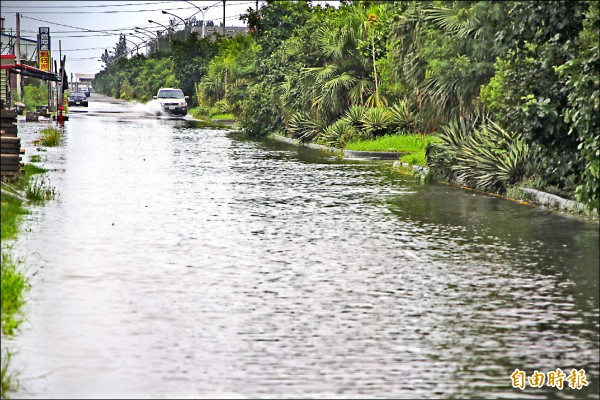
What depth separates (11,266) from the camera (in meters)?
11.6

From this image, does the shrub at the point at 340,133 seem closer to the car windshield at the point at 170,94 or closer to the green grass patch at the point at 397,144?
the green grass patch at the point at 397,144

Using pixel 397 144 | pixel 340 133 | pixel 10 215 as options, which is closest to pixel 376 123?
pixel 340 133

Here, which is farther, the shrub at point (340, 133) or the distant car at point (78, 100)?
the distant car at point (78, 100)

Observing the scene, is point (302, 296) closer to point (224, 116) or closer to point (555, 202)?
point (555, 202)

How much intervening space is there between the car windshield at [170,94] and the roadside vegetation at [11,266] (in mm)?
62030

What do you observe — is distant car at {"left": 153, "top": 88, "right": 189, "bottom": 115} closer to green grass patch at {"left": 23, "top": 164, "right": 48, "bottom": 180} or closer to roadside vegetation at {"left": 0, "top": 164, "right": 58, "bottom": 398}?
green grass patch at {"left": 23, "top": 164, "right": 48, "bottom": 180}

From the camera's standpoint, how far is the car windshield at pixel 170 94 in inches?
3346

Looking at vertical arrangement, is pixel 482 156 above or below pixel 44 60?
below

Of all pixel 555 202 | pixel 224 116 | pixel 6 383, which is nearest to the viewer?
pixel 6 383

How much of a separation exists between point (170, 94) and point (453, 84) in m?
59.1

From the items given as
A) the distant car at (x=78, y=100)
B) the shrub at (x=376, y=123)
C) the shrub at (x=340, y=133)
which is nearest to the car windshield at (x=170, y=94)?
the distant car at (x=78, y=100)

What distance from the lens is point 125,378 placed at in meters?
7.82

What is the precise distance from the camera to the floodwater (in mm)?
7957

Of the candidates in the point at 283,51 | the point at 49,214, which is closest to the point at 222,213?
the point at 49,214
